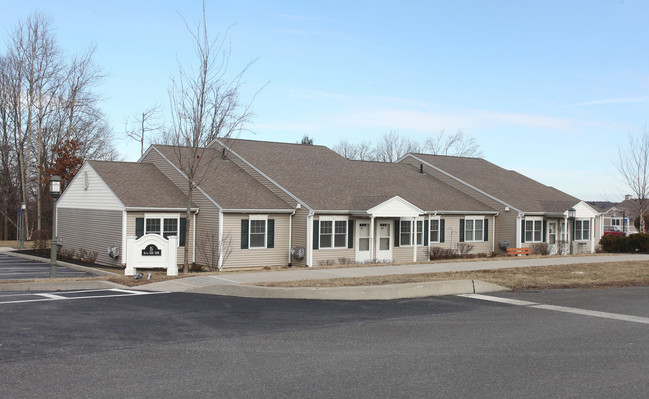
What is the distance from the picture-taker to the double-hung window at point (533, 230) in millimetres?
34219

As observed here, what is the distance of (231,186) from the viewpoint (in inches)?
1071

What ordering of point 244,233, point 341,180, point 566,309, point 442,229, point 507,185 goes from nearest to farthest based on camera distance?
point 566,309 → point 244,233 → point 341,180 → point 442,229 → point 507,185

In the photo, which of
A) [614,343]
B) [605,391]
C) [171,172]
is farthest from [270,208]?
[605,391]

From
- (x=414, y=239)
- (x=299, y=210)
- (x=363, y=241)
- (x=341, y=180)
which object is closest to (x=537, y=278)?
(x=363, y=241)

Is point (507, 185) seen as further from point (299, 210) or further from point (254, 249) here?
point (254, 249)

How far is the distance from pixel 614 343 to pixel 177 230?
19639 mm

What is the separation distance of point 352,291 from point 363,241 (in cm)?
1467

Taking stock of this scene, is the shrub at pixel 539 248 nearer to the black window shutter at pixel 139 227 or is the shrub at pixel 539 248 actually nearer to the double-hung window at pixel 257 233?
the double-hung window at pixel 257 233

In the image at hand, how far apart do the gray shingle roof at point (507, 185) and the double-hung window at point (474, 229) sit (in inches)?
85.9

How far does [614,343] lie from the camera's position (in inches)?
343

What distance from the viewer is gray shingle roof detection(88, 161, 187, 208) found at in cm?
2477

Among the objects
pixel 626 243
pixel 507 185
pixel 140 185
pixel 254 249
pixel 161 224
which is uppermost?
pixel 507 185

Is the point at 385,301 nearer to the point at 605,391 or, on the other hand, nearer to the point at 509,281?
the point at 509,281

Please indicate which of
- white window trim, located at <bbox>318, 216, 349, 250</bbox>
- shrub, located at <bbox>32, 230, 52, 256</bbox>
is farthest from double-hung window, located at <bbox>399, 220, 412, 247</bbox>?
shrub, located at <bbox>32, 230, 52, 256</bbox>
